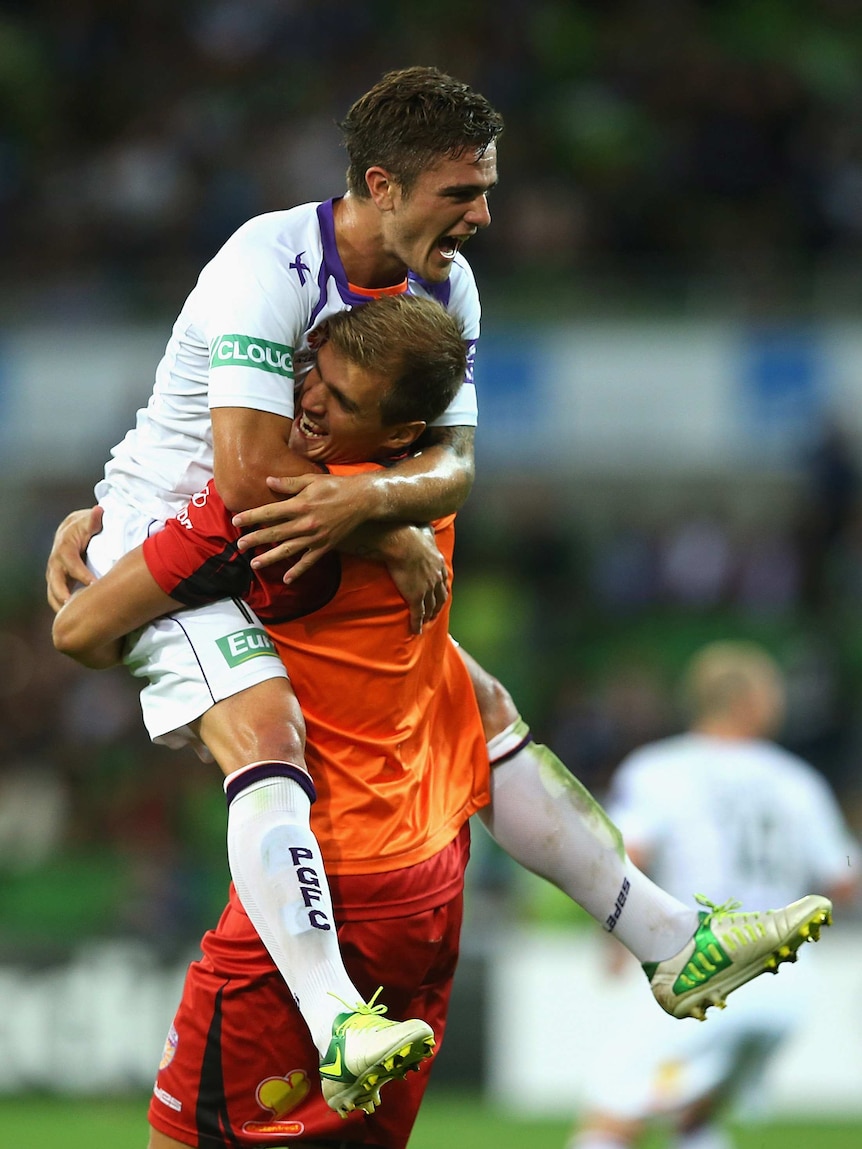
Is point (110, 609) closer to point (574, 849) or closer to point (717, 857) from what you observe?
point (574, 849)

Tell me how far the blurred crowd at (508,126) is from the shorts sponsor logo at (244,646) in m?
9.13

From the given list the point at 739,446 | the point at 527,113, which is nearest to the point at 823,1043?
the point at 739,446

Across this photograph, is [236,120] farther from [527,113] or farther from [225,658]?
[225,658]

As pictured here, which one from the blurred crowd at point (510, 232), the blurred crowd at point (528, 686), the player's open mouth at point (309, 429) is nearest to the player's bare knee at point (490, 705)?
the player's open mouth at point (309, 429)

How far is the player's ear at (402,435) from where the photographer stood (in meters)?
3.57

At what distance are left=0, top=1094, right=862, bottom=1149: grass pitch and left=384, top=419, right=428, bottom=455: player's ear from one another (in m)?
5.20

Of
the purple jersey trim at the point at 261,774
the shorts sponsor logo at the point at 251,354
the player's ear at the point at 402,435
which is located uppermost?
the shorts sponsor logo at the point at 251,354

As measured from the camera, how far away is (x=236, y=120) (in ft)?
45.8

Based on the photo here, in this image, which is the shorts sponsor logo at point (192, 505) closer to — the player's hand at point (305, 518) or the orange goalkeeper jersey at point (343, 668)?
the orange goalkeeper jersey at point (343, 668)

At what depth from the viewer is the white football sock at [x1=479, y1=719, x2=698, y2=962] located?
12.7 feet

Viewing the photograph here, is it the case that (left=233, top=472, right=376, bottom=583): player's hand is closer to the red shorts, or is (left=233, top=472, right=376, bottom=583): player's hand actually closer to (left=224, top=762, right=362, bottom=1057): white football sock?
(left=224, top=762, right=362, bottom=1057): white football sock

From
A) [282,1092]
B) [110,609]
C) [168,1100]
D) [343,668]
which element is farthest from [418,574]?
[168,1100]

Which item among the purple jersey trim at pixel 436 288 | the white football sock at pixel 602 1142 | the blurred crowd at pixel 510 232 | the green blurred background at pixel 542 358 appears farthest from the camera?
the green blurred background at pixel 542 358

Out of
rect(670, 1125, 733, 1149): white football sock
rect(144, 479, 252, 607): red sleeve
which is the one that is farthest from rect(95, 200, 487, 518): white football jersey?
rect(670, 1125, 733, 1149): white football sock
